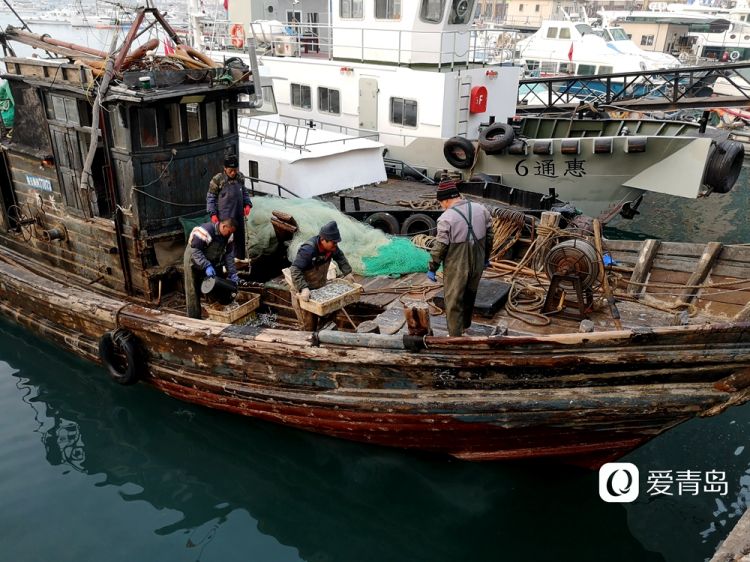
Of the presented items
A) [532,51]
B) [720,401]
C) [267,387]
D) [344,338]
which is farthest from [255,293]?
[532,51]

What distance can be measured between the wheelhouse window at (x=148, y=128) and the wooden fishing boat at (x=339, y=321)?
2cm

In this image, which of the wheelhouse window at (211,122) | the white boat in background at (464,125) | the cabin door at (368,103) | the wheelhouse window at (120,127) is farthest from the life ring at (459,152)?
the wheelhouse window at (120,127)

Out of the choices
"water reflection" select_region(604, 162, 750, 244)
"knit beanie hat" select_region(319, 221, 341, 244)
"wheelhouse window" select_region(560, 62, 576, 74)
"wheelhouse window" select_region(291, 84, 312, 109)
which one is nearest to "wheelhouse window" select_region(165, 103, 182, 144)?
"knit beanie hat" select_region(319, 221, 341, 244)

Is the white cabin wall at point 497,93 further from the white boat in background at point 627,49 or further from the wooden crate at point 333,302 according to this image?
the white boat in background at point 627,49

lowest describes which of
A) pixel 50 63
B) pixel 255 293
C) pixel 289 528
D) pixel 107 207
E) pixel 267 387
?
pixel 289 528

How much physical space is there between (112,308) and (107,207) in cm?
164

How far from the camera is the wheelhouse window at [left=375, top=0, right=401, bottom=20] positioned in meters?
14.0

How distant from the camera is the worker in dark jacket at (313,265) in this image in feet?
20.9

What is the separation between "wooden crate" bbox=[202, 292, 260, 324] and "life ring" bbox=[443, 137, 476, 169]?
7.54 m

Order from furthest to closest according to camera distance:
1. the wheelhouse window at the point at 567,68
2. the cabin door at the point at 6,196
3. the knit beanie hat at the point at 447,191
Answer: the wheelhouse window at the point at 567,68
the cabin door at the point at 6,196
the knit beanie hat at the point at 447,191

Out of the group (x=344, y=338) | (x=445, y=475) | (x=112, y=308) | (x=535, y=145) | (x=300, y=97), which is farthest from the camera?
(x=300, y=97)

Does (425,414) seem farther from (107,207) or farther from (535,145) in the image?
(535,145)

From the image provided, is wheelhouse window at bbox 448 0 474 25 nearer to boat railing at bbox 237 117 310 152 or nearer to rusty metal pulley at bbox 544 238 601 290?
boat railing at bbox 237 117 310 152

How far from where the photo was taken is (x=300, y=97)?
53.5 ft
